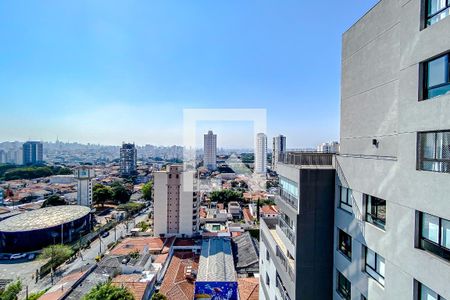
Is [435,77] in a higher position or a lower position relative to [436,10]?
lower

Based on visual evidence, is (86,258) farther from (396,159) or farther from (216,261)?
(396,159)

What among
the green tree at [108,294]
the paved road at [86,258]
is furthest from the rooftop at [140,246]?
the green tree at [108,294]

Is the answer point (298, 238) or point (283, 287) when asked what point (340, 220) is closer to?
point (298, 238)

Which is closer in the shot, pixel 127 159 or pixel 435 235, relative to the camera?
pixel 435 235

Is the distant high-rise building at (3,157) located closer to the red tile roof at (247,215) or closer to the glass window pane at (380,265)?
the red tile roof at (247,215)

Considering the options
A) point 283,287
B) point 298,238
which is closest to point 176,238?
point 283,287

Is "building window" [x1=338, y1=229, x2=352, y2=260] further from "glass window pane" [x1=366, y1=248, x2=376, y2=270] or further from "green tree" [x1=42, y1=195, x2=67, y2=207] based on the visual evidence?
"green tree" [x1=42, y1=195, x2=67, y2=207]

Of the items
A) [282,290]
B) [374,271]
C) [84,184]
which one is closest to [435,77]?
[374,271]
